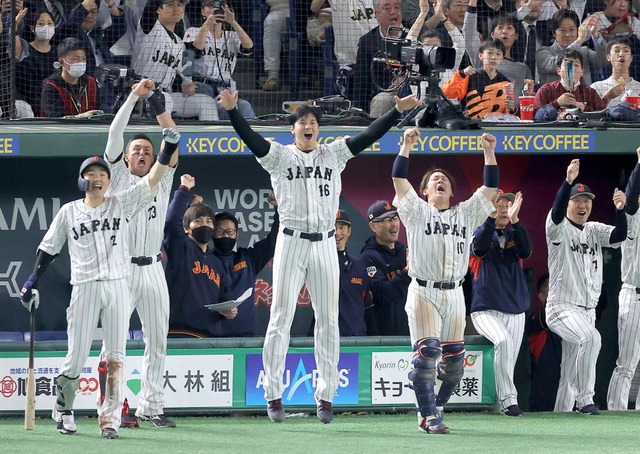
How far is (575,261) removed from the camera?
972 centimetres

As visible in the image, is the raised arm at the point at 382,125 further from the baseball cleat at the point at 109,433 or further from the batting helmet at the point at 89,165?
the baseball cleat at the point at 109,433

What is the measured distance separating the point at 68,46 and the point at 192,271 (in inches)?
87.6

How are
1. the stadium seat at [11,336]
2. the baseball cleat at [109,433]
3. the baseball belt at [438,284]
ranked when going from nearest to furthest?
the baseball cleat at [109,433]
the baseball belt at [438,284]
the stadium seat at [11,336]

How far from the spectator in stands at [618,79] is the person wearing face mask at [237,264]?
3301 millimetres

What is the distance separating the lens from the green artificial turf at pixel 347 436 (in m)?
7.21

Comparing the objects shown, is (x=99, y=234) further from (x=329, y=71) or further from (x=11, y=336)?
(x=329, y=71)

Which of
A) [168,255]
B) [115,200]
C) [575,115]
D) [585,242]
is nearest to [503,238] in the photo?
[585,242]

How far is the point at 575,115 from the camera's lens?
33.7 ft

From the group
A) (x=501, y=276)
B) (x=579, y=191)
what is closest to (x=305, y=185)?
(x=501, y=276)

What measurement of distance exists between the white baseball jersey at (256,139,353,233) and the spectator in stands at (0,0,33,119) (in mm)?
2987

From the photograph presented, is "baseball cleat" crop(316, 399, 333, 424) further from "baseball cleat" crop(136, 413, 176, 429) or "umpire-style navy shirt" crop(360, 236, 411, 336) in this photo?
"umpire-style navy shirt" crop(360, 236, 411, 336)

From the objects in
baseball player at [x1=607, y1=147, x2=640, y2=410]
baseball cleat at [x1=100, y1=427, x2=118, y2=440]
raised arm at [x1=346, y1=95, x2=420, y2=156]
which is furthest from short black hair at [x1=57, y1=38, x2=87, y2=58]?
baseball player at [x1=607, y1=147, x2=640, y2=410]

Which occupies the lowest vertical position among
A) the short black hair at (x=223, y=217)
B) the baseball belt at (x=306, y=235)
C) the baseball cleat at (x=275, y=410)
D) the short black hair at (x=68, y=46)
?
the baseball cleat at (x=275, y=410)

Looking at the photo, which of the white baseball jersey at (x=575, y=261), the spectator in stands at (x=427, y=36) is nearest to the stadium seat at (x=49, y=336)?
the spectator in stands at (x=427, y=36)
